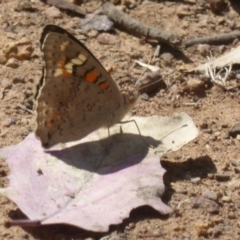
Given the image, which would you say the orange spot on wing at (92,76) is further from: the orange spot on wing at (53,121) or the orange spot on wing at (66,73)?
the orange spot on wing at (53,121)

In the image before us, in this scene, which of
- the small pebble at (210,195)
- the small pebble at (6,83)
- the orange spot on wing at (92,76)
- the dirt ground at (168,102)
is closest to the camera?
the dirt ground at (168,102)

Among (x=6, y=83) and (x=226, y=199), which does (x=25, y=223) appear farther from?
(x=6, y=83)

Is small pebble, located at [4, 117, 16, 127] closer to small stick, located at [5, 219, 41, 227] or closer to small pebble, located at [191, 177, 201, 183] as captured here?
small stick, located at [5, 219, 41, 227]

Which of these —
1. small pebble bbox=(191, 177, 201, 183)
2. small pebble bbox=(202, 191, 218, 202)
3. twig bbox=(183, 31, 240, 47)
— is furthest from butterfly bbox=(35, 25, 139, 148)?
twig bbox=(183, 31, 240, 47)

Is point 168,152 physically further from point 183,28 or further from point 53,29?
point 183,28

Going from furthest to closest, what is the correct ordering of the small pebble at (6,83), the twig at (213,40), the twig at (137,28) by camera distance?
the twig at (213,40)
the twig at (137,28)
the small pebble at (6,83)

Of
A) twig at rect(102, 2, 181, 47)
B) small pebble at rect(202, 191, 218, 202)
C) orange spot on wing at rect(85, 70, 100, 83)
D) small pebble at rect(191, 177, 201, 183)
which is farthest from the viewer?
twig at rect(102, 2, 181, 47)

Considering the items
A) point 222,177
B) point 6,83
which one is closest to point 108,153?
point 222,177

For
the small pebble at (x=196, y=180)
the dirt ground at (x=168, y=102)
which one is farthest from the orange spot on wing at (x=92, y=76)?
the small pebble at (x=196, y=180)
